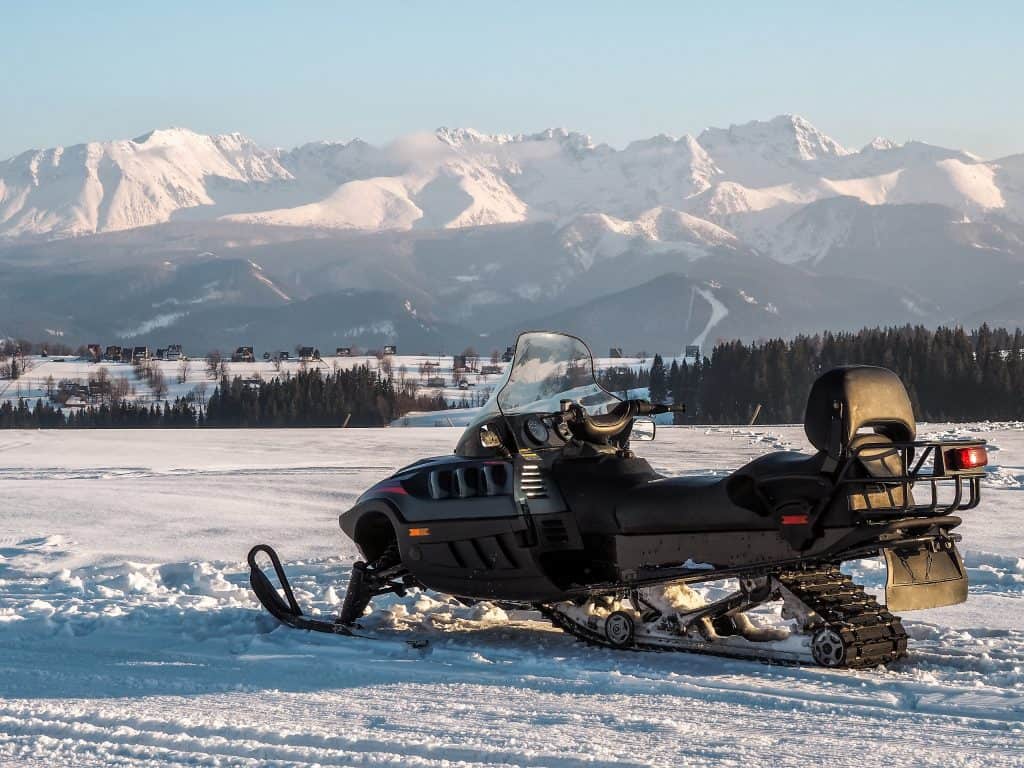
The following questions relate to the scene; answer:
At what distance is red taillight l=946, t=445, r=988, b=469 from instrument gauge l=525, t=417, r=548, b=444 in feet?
7.67

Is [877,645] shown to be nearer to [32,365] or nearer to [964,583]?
[964,583]

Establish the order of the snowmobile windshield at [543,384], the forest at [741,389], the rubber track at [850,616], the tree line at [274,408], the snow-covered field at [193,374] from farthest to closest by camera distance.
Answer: the snow-covered field at [193,374] → the tree line at [274,408] → the forest at [741,389] → the snowmobile windshield at [543,384] → the rubber track at [850,616]

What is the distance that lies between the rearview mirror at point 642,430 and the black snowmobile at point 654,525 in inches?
0.7

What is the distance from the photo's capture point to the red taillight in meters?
6.34

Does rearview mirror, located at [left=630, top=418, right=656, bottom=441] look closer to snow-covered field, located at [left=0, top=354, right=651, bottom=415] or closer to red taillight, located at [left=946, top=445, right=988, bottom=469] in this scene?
red taillight, located at [left=946, top=445, right=988, bottom=469]

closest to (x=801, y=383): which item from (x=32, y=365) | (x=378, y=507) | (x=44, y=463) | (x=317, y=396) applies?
(x=317, y=396)

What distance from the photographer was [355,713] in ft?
20.1

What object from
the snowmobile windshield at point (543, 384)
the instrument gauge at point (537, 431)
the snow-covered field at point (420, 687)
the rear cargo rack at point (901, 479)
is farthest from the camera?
the snowmobile windshield at point (543, 384)

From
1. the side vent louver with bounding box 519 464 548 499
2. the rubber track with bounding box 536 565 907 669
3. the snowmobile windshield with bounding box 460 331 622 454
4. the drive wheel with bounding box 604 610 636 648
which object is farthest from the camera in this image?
the snowmobile windshield with bounding box 460 331 622 454

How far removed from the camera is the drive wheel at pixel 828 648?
655 cm

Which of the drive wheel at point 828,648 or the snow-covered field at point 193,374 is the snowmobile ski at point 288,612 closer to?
the drive wheel at point 828,648


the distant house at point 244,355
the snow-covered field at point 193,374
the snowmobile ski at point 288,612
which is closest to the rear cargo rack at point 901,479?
the snowmobile ski at point 288,612

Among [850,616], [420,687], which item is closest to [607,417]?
[850,616]

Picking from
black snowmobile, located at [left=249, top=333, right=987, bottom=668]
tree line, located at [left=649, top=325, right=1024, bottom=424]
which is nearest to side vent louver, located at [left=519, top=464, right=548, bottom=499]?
black snowmobile, located at [left=249, top=333, right=987, bottom=668]
